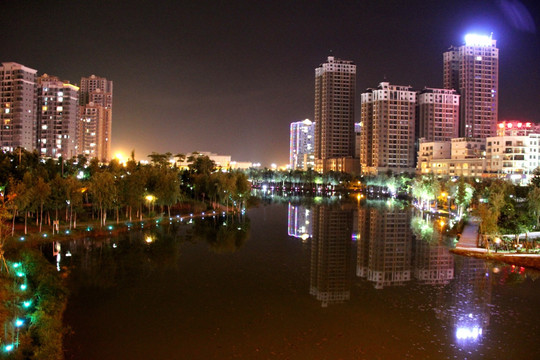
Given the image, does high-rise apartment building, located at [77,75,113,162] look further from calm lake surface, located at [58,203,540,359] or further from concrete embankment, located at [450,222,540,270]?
concrete embankment, located at [450,222,540,270]

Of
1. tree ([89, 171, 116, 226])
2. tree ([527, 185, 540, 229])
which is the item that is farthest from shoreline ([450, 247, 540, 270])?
tree ([89, 171, 116, 226])

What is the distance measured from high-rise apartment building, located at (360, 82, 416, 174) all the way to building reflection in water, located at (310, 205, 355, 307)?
5519 centimetres

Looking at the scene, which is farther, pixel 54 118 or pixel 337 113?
pixel 337 113

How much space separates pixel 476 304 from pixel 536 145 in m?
55.0

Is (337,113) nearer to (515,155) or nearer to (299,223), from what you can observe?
(515,155)

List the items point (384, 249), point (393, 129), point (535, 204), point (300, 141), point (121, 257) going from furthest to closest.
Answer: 1. point (300, 141)
2. point (393, 129)
3. point (535, 204)
4. point (384, 249)
5. point (121, 257)

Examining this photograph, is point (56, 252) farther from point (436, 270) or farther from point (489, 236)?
point (489, 236)

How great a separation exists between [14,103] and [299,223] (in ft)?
186

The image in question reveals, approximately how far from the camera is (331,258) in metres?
21.0

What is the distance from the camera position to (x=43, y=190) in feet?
73.7

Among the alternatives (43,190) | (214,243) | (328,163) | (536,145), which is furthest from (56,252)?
(328,163)

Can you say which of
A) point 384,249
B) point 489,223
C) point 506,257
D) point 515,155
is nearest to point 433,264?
point 506,257

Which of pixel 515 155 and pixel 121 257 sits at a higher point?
pixel 515 155

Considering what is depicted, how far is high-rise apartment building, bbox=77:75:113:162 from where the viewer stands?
9894cm
